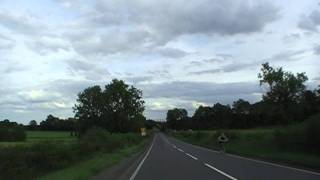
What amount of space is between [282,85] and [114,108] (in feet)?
145

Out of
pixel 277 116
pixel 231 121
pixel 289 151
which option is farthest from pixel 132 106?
pixel 289 151

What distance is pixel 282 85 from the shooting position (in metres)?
104

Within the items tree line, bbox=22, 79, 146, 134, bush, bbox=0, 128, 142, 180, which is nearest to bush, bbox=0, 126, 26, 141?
tree line, bbox=22, 79, 146, 134

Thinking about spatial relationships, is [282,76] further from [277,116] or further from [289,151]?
[289,151]

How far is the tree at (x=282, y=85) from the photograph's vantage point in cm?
10181

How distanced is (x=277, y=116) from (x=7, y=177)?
9368 centimetres

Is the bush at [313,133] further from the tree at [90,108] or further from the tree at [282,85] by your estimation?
the tree at [90,108]

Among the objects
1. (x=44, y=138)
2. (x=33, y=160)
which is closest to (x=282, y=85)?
(x=44, y=138)

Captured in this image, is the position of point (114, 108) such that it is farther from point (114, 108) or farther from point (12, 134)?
point (12, 134)

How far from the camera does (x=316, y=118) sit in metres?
34.0

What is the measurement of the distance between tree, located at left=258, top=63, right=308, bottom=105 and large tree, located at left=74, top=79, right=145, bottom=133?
37.8 meters

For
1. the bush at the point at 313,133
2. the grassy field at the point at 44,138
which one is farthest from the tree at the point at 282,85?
the bush at the point at 313,133

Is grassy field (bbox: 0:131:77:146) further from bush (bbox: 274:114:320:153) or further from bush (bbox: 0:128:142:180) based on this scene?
bush (bbox: 274:114:320:153)

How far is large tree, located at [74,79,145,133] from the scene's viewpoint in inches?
5187
